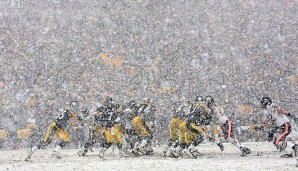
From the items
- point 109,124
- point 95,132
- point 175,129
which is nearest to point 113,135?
point 109,124

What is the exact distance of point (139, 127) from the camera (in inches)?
604

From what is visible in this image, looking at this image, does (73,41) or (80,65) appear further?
(73,41)

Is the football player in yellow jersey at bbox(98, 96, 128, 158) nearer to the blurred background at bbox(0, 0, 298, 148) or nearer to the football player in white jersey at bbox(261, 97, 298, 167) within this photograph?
the football player in white jersey at bbox(261, 97, 298, 167)

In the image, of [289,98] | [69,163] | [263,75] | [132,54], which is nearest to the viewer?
[69,163]

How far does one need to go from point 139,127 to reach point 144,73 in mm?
10642

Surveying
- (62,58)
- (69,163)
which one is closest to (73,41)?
(62,58)

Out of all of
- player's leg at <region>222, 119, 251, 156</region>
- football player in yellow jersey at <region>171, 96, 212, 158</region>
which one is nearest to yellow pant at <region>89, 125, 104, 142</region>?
football player in yellow jersey at <region>171, 96, 212, 158</region>

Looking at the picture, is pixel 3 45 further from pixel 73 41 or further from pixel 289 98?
pixel 289 98

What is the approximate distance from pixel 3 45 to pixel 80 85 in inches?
233

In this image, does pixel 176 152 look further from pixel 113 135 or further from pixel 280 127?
pixel 280 127

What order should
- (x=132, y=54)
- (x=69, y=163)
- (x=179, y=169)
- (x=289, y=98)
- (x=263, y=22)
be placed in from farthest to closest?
(x=263, y=22), (x=132, y=54), (x=289, y=98), (x=69, y=163), (x=179, y=169)

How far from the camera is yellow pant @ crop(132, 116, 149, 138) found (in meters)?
15.3

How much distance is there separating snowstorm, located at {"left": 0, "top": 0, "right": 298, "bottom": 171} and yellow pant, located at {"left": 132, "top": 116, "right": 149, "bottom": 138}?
0.11 ft

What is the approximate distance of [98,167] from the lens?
1151cm
